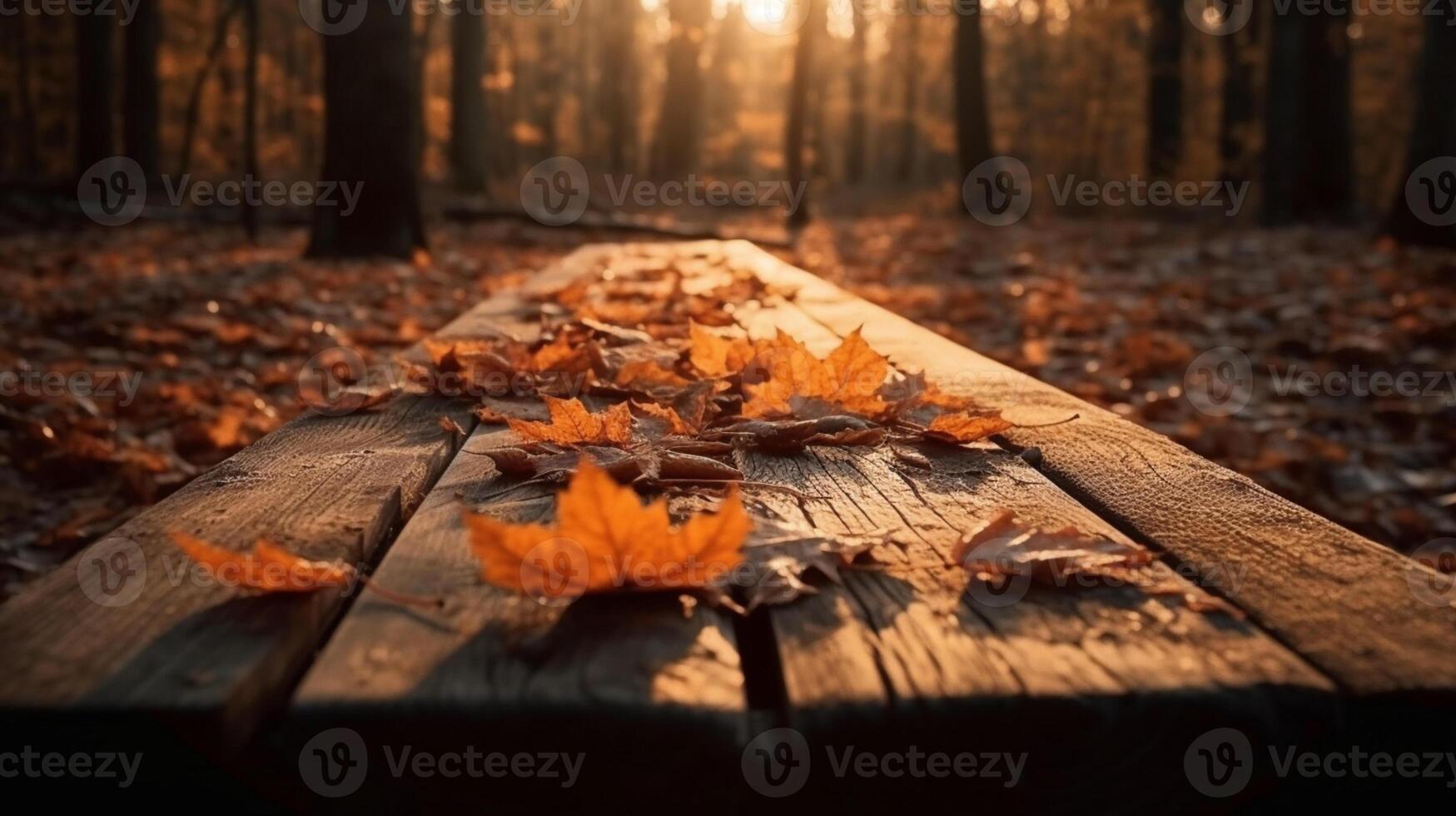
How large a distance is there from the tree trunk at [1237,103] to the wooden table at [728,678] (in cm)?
1449

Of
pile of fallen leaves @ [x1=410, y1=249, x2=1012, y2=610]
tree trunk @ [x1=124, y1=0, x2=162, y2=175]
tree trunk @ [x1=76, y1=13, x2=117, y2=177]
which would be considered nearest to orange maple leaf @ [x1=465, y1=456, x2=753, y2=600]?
pile of fallen leaves @ [x1=410, y1=249, x2=1012, y2=610]

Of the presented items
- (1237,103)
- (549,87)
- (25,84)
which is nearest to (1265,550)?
(1237,103)

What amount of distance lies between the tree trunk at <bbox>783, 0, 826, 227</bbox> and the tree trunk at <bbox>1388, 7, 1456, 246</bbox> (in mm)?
6897

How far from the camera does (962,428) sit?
55.7 inches

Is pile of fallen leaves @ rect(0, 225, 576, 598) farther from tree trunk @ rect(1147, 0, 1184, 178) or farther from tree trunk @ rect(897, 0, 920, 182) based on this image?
tree trunk @ rect(897, 0, 920, 182)

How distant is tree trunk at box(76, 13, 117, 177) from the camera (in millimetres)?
12039

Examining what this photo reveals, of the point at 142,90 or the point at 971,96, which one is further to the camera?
the point at 971,96

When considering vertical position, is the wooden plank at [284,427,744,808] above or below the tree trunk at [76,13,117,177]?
below

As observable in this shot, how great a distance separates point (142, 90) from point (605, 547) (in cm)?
1425

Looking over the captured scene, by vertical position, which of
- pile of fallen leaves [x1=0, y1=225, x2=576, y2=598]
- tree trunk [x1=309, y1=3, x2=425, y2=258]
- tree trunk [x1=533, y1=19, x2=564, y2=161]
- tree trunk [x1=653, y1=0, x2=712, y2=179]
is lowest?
pile of fallen leaves [x1=0, y1=225, x2=576, y2=598]

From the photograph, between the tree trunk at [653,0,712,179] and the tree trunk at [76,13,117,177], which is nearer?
the tree trunk at [76,13,117,177]

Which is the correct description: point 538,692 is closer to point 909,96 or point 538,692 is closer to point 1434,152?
point 1434,152

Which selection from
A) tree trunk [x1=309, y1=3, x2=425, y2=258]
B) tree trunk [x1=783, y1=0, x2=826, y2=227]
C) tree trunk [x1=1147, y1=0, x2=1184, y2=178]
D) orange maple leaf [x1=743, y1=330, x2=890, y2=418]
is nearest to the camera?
orange maple leaf [x1=743, y1=330, x2=890, y2=418]

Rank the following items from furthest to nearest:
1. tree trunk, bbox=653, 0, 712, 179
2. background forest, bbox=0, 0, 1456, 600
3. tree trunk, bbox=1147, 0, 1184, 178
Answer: tree trunk, bbox=653, 0, 712, 179
tree trunk, bbox=1147, 0, 1184, 178
background forest, bbox=0, 0, 1456, 600
